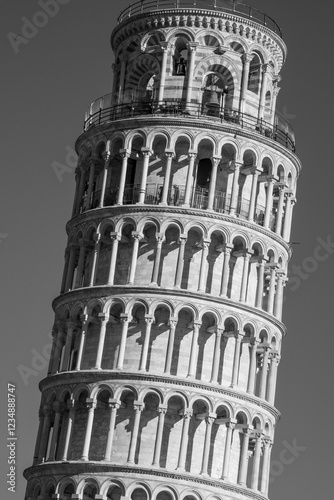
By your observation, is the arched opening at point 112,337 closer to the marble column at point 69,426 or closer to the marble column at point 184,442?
the marble column at point 69,426

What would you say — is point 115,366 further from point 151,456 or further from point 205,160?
point 205,160

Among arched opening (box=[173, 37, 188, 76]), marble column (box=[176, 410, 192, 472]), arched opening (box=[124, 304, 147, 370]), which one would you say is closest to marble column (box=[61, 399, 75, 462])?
arched opening (box=[124, 304, 147, 370])

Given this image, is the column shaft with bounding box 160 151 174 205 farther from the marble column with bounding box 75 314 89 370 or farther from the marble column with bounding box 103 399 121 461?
the marble column with bounding box 103 399 121 461

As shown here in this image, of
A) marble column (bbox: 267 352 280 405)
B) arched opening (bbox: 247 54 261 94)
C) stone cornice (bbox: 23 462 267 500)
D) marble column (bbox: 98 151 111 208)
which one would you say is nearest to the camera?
stone cornice (bbox: 23 462 267 500)

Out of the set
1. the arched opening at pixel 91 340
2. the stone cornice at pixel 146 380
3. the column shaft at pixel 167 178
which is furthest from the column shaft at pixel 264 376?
the column shaft at pixel 167 178

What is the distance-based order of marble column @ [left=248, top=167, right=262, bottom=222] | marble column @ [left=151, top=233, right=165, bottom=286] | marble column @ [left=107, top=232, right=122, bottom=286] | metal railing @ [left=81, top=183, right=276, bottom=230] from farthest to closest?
marble column @ [left=248, top=167, right=262, bottom=222] < metal railing @ [left=81, top=183, right=276, bottom=230] < marble column @ [left=107, top=232, right=122, bottom=286] < marble column @ [left=151, top=233, right=165, bottom=286]

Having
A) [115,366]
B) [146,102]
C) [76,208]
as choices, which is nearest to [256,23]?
[146,102]
